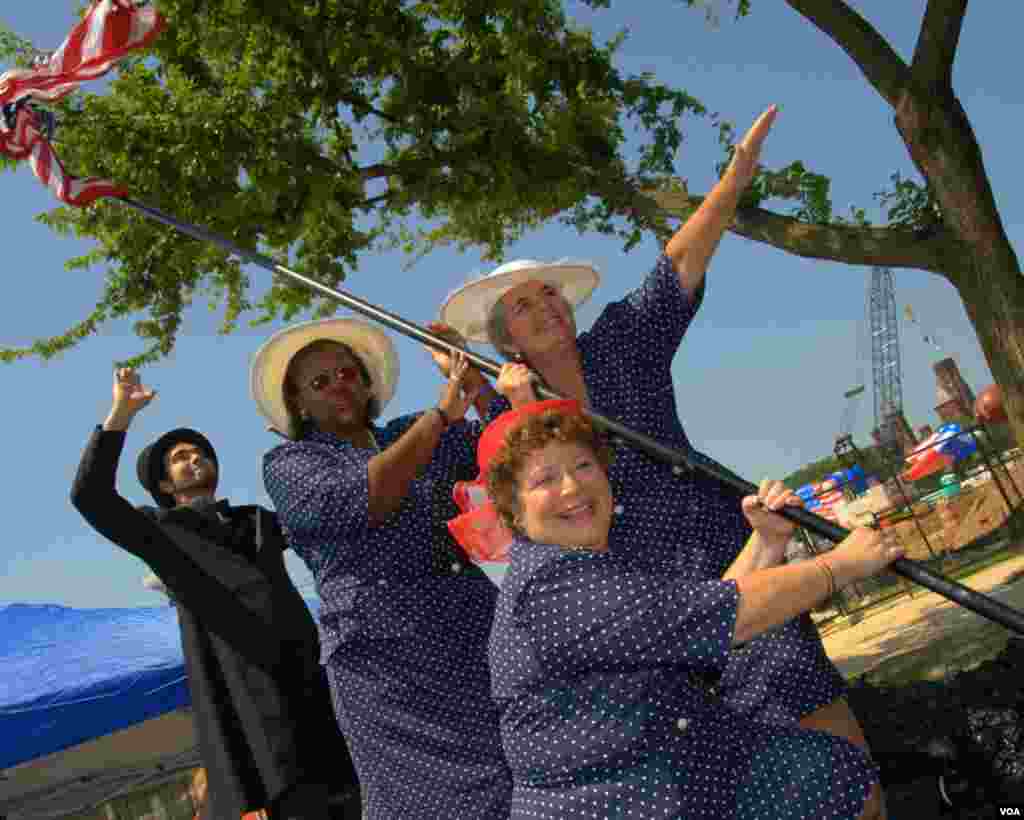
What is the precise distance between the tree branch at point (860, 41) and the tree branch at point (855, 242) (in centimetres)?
79

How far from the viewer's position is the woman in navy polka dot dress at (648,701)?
186 centimetres

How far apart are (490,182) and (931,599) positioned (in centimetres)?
887

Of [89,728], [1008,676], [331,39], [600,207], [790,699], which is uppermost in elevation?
[331,39]

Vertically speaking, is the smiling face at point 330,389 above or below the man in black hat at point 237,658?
above

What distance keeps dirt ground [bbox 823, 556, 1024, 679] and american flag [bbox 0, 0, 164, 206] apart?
16.6 feet

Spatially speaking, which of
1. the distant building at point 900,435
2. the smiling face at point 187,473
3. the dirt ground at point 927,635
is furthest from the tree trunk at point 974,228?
the distant building at point 900,435

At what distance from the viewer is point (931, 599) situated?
12914 mm

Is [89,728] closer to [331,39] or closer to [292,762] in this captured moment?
[292,762]

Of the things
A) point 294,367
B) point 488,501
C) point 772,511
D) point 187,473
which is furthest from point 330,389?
point 772,511

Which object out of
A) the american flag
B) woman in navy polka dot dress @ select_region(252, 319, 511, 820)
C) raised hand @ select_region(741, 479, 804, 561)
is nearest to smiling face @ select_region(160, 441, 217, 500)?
the american flag

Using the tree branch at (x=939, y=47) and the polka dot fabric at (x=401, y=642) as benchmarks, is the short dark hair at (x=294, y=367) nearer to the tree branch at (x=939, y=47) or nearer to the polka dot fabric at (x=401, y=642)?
the polka dot fabric at (x=401, y=642)

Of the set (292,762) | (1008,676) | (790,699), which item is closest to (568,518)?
(790,699)

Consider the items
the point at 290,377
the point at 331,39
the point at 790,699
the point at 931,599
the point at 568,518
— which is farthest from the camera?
the point at 931,599

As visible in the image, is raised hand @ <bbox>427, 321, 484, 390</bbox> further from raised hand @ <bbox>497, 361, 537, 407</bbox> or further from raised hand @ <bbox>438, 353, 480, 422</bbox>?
raised hand @ <bbox>497, 361, 537, 407</bbox>
